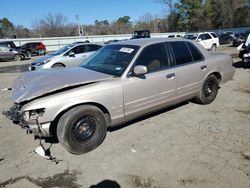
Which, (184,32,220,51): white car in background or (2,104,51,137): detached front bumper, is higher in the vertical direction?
(184,32,220,51): white car in background

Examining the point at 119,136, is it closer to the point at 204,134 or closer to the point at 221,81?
the point at 204,134

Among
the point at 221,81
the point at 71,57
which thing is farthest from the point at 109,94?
the point at 71,57

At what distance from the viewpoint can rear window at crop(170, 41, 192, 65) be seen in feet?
15.7

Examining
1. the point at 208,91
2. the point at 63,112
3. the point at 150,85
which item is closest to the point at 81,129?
the point at 63,112

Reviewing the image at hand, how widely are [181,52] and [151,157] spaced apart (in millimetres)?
2481

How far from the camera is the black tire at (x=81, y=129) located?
11.5ft

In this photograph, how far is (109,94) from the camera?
3793 millimetres

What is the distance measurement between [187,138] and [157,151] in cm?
72

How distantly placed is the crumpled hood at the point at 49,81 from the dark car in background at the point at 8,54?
21.6 meters

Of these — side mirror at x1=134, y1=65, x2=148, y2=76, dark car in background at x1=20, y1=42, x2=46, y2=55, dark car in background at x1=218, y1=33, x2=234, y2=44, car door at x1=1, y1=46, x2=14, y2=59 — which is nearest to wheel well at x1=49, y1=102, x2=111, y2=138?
side mirror at x1=134, y1=65, x2=148, y2=76

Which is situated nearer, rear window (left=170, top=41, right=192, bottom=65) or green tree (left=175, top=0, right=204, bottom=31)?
rear window (left=170, top=41, right=192, bottom=65)

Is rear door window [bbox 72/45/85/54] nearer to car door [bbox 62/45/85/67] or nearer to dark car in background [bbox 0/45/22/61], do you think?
car door [bbox 62/45/85/67]

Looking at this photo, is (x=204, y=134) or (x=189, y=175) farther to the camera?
(x=204, y=134)

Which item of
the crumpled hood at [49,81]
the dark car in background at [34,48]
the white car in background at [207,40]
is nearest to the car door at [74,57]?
the crumpled hood at [49,81]
